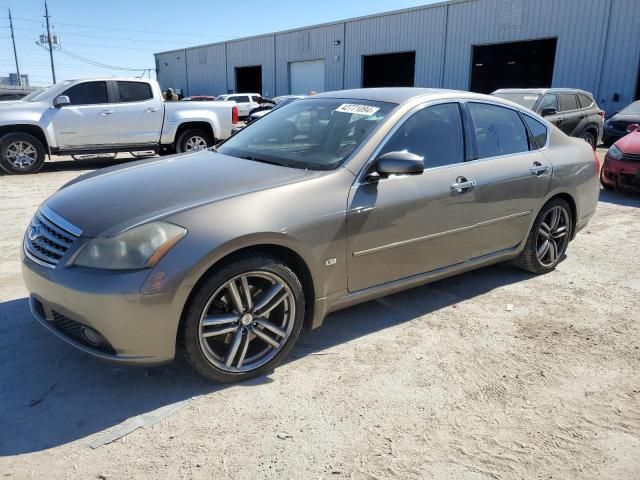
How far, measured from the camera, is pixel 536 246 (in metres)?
4.71

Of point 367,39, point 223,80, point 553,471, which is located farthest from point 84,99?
point 223,80

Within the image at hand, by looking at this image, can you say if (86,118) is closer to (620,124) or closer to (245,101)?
(620,124)

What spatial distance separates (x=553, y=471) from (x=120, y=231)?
233 centimetres

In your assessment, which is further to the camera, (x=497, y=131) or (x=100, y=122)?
(x=100, y=122)

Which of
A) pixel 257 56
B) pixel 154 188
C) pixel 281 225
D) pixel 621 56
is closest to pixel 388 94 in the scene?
pixel 281 225

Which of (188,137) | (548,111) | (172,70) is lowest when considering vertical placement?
(188,137)

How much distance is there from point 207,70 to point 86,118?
34.8 meters

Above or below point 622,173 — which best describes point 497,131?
above

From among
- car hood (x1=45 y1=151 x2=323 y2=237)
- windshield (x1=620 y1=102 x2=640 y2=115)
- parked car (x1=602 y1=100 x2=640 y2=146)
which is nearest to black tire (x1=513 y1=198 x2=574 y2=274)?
Answer: car hood (x1=45 y1=151 x2=323 y2=237)

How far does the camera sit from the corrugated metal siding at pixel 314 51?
30391 mm

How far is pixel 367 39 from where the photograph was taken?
93.9 feet

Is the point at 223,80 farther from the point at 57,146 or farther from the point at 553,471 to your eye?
A: the point at 553,471

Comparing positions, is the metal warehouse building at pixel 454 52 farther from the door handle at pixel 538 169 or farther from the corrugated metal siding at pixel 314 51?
the door handle at pixel 538 169

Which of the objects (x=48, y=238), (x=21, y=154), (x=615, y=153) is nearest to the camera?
(x=48, y=238)
